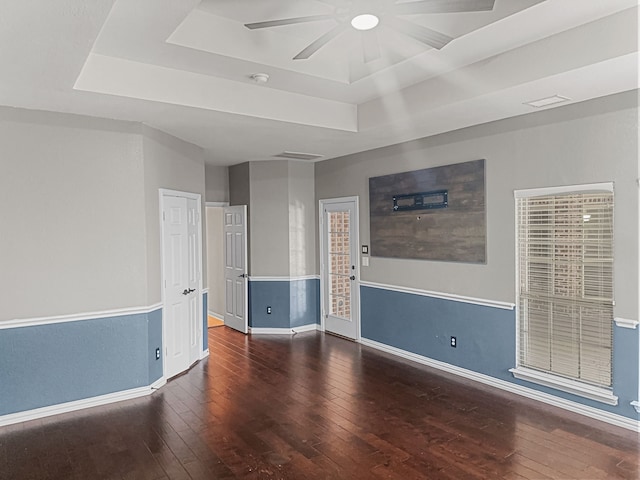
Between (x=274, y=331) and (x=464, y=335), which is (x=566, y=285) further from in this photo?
(x=274, y=331)

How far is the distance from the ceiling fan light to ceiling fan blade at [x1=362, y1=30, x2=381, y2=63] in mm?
457

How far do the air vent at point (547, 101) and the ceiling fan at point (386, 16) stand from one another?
130cm

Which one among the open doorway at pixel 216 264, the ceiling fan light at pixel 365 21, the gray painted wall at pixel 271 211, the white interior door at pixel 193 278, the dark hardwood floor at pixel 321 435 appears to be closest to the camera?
the ceiling fan light at pixel 365 21

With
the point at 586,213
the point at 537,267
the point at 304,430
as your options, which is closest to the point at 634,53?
the point at 586,213

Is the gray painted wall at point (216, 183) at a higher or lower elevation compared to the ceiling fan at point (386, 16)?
lower

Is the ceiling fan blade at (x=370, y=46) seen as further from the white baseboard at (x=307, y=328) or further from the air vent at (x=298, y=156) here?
the white baseboard at (x=307, y=328)

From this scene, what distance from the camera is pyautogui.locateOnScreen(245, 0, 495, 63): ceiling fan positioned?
2377 millimetres

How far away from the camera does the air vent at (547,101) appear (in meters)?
3.53

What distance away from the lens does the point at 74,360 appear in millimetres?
3883

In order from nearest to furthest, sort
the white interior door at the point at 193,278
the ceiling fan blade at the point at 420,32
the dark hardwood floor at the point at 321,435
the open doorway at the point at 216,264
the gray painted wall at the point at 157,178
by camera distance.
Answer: the ceiling fan blade at the point at 420,32
the dark hardwood floor at the point at 321,435
the gray painted wall at the point at 157,178
the white interior door at the point at 193,278
the open doorway at the point at 216,264

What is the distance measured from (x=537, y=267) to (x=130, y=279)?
12.1ft

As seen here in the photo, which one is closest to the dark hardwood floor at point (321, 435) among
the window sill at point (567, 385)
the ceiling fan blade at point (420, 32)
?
the window sill at point (567, 385)

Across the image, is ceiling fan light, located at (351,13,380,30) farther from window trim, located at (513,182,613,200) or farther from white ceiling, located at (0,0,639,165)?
window trim, located at (513,182,613,200)

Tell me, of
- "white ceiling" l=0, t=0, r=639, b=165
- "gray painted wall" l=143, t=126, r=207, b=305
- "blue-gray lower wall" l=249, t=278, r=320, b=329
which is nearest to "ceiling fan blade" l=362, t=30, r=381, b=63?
"white ceiling" l=0, t=0, r=639, b=165
